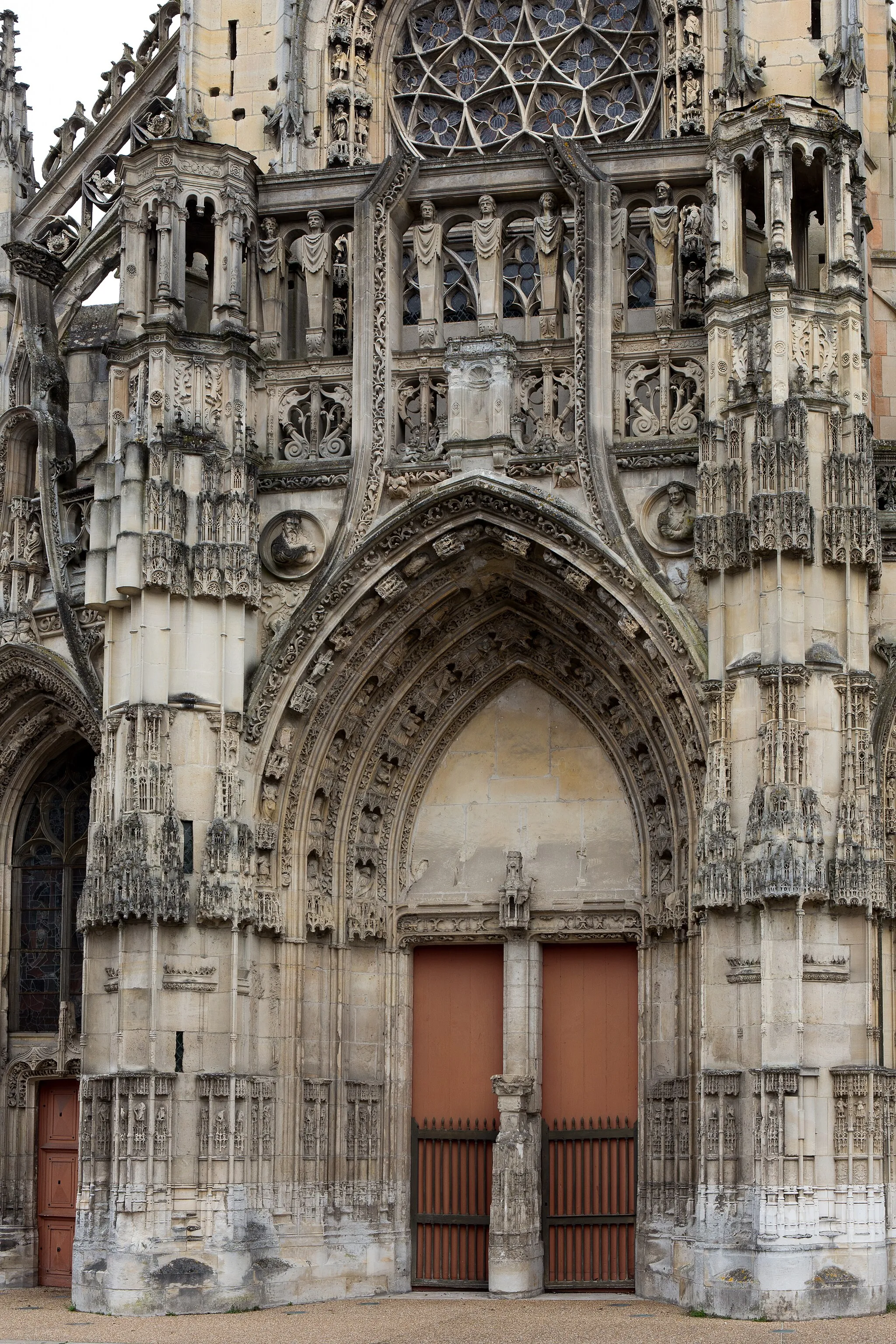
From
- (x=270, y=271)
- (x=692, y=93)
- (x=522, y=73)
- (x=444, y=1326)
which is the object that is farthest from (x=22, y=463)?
(x=444, y=1326)

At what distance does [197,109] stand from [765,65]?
243 inches

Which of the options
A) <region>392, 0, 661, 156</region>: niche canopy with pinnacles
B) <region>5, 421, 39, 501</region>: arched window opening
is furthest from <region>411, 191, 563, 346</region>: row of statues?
<region>5, 421, 39, 501</region>: arched window opening

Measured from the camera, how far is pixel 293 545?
71.6ft

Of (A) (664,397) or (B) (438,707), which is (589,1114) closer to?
(B) (438,707)

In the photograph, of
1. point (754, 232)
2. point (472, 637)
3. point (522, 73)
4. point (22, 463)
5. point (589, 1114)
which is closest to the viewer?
point (754, 232)

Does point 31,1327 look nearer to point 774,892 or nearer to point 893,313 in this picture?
point 774,892

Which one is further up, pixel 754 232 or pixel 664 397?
pixel 754 232

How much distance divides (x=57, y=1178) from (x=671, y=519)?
9820 mm

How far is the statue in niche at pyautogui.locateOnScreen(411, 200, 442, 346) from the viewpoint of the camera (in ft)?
72.7

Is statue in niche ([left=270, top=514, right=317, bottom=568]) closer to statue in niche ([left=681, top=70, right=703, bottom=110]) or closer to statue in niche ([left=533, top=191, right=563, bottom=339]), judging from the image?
statue in niche ([left=533, top=191, right=563, bottom=339])

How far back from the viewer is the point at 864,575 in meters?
20.1

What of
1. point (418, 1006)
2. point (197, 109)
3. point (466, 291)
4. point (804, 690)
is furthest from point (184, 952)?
point (197, 109)

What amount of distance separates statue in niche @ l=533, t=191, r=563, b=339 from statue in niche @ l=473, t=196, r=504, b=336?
414 millimetres

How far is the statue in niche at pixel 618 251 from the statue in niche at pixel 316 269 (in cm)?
298
